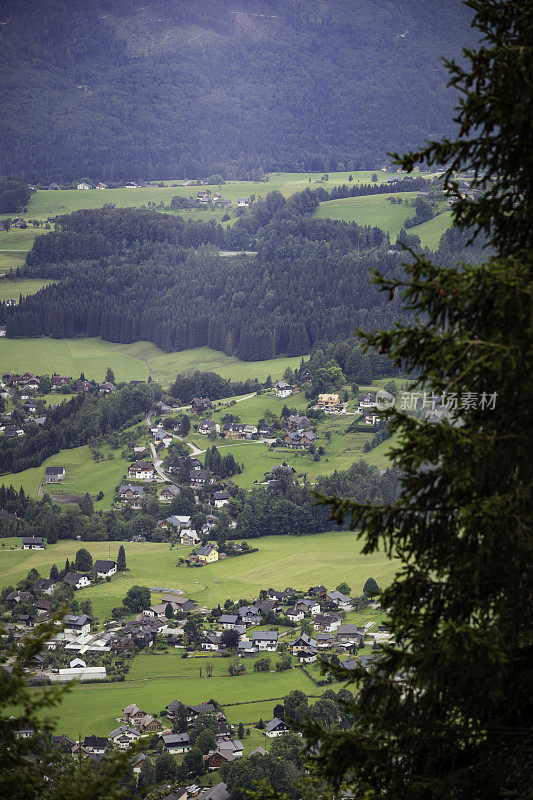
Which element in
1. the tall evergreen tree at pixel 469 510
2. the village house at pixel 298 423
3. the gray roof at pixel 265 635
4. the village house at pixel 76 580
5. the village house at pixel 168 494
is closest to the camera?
the tall evergreen tree at pixel 469 510

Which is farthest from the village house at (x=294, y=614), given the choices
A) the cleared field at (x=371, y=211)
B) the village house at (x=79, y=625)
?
the cleared field at (x=371, y=211)

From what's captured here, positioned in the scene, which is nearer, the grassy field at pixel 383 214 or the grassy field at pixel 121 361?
the grassy field at pixel 121 361

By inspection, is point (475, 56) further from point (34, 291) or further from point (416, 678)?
point (34, 291)

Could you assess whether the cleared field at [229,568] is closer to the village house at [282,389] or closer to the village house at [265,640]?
the village house at [265,640]

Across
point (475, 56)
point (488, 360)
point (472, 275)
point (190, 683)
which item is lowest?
point (190, 683)

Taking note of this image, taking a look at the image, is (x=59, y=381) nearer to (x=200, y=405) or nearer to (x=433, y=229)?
(x=200, y=405)

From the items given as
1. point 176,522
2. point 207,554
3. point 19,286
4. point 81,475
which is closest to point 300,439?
point 176,522

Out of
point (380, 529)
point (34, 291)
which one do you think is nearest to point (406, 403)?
point (380, 529)
